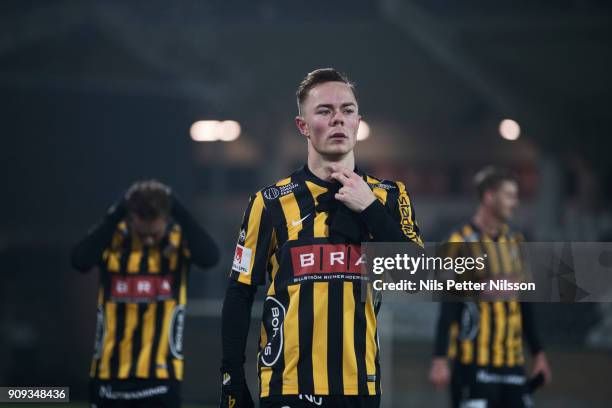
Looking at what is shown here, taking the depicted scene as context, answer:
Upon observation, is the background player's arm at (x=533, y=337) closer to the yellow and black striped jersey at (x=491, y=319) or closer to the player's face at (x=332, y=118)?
the yellow and black striped jersey at (x=491, y=319)

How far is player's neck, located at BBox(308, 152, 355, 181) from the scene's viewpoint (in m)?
3.95

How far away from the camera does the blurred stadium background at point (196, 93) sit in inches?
640

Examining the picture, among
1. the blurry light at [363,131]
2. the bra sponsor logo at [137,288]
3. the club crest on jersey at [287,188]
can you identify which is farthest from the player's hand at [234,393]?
the blurry light at [363,131]

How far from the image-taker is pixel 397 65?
67.6 ft

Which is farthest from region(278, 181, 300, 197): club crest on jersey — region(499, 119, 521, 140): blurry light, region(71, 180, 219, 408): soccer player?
region(499, 119, 521, 140): blurry light

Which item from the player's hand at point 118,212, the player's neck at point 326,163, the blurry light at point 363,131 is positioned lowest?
the player's neck at point 326,163

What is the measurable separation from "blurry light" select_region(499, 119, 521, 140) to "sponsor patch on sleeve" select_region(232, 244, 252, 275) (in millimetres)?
15326

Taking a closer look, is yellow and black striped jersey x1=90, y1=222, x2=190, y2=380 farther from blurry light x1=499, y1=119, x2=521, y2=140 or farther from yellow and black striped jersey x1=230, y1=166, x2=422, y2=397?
blurry light x1=499, y1=119, x2=521, y2=140

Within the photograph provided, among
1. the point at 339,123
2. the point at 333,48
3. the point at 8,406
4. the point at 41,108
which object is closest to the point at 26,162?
the point at 41,108

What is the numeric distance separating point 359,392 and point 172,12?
51.3ft

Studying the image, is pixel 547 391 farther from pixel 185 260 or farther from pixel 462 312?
pixel 185 260

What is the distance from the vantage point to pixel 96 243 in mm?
5785

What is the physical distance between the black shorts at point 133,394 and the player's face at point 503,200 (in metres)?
2.79

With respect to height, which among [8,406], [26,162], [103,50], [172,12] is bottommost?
[8,406]
